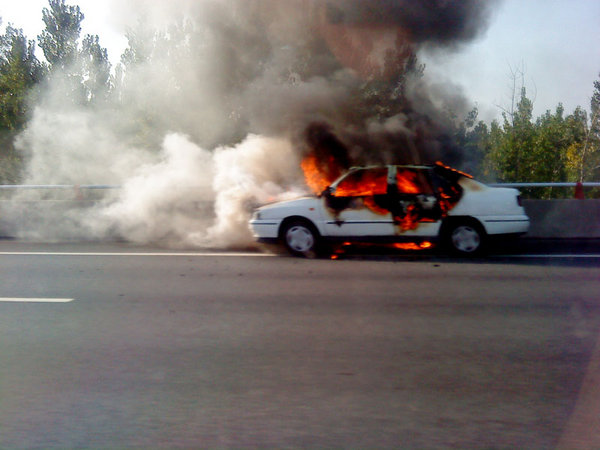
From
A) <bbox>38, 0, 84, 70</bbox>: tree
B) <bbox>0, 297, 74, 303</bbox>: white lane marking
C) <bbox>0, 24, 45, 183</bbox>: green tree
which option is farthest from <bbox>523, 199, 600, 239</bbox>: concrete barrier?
<bbox>38, 0, 84, 70</bbox>: tree

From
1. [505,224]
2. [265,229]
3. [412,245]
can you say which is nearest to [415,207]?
[412,245]

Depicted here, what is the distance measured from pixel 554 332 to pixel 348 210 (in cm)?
490

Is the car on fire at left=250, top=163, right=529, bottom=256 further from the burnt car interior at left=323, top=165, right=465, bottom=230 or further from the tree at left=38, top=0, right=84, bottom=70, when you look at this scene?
the tree at left=38, top=0, right=84, bottom=70

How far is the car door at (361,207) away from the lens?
10.2m

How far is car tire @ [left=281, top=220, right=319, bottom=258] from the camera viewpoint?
34.5 feet

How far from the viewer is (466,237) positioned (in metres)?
10.2

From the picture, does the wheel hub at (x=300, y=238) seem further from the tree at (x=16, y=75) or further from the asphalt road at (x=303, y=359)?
the tree at (x=16, y=75)

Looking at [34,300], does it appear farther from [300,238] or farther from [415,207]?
[415,207]

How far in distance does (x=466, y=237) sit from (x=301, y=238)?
2.57 meters

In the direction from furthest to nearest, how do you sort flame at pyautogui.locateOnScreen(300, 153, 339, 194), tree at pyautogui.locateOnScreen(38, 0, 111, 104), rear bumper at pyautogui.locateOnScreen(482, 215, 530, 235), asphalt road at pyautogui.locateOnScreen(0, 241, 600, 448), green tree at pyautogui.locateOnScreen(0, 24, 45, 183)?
tree at pyautogui.locateOnScreen(38, 0, 111, 104) → green tree at pyautogui.locateOnScreen(0, 24, 45, 183) → flame at pyautogui.locateOnScreen(300, 153, 339, 194) → rear bumper at pyautogui.locateOnScreen(482, 215, 530, 235) → asphalt road at pyautogui.locateOnScreen(0, 241, 600, 448)

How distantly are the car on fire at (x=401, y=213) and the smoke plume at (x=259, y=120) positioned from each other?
1.67 m

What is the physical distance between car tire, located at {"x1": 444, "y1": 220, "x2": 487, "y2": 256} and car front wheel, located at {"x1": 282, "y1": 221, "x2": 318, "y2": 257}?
6.79 feet

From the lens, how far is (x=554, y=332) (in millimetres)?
5793

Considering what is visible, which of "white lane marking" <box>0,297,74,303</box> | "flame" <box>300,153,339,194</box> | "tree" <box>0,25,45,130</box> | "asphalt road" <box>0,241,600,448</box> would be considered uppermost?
"tree" <box>0,25,45,130</box>
